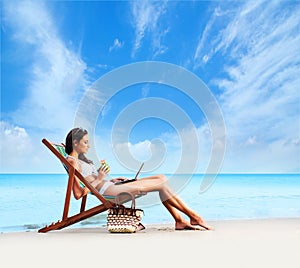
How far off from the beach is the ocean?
24.3 inches

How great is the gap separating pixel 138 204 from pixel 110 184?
36 cm

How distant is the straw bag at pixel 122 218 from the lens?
372 cm

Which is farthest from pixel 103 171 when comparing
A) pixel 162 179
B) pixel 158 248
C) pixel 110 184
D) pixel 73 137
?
pixel 158 248

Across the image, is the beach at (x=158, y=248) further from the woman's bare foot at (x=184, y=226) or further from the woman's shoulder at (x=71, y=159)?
the woman's shoulder at (x=71, y=159)

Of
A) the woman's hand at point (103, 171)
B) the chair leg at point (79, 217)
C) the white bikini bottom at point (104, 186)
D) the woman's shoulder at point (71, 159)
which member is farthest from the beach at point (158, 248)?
the woman's shoulder at point (71, 159)

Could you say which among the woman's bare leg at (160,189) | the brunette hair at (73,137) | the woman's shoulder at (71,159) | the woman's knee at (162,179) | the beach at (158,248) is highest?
the brunette hair at (73,137)

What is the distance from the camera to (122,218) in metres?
3.73

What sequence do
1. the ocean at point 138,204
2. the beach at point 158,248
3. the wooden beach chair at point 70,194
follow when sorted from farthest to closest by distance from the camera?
the ocean at point 138,204, the wooden beach chair at point 70,194, the beach at point 158,248

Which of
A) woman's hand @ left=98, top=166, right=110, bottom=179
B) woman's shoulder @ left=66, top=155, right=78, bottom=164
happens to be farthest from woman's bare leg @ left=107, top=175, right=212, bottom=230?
woman's shoulder @ left=66, top=155, right=78, bottom=164

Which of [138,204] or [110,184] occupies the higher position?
[110,184]

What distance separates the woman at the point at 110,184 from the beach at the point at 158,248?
178 millimetres

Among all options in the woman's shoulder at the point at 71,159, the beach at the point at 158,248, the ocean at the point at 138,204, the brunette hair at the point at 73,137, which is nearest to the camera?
the beach at the point at 158,248

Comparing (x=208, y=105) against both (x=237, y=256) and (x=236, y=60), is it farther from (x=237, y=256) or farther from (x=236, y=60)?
(x=236, y=60)

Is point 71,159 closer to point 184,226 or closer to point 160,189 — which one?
point 160,189
